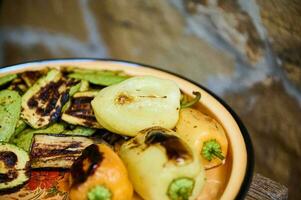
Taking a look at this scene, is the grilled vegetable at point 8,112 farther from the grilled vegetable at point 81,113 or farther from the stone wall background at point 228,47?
the stone wall background at point 228,47

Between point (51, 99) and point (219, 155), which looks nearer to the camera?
point (219, 155)

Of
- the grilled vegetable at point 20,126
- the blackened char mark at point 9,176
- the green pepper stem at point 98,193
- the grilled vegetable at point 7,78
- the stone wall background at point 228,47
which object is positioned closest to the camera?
the green pepper stem at point 98,193

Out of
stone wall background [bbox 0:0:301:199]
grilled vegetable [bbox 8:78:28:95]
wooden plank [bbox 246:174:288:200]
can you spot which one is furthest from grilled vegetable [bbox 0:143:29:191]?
stone wall background [bbox 0:0:301:199]

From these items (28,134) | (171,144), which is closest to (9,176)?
(28,134)

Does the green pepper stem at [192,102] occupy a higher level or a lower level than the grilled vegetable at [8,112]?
higher

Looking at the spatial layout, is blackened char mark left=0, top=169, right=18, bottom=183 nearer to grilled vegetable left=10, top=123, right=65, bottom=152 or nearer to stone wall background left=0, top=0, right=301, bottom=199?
grilled vegetable left=10, top=123, right=65, bottom=152

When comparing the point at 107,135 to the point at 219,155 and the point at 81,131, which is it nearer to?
the point at 81,131

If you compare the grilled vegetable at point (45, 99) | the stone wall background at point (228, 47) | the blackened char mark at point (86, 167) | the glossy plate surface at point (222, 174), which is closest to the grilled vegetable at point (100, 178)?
the blackened char mark at point (86, 167)
